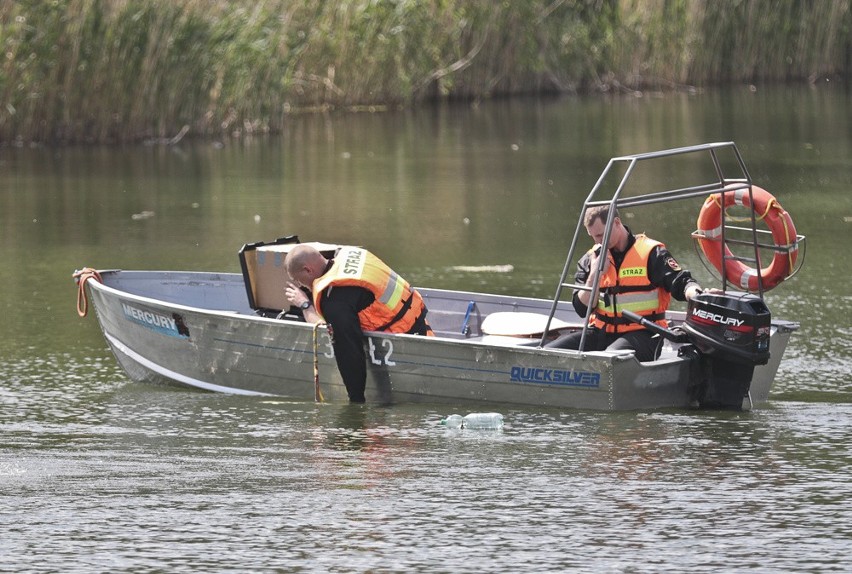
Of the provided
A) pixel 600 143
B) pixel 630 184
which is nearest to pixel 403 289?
pixel 630 184

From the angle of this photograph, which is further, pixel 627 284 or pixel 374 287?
pixel 374 287

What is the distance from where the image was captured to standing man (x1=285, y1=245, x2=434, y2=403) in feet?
31.2

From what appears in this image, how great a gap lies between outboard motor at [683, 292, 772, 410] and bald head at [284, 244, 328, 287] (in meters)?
2.06

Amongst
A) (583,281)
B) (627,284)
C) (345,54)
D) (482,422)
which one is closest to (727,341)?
(627,284)

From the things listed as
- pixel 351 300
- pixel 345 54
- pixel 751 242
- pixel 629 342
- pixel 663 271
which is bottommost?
pixel 629 342

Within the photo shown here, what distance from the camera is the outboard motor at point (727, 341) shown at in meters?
8.91

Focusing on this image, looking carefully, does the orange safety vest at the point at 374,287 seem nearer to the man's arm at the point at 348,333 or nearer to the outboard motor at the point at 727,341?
the man's arm at the point at 348,333

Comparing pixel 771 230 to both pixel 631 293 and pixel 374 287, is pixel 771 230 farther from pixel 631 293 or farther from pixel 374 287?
pixel 374 287

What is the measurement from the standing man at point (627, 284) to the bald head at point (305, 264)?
145cm

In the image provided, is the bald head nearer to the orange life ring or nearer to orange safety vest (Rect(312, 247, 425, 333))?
orange safety vest (Rect(312, 247, 425, 333))

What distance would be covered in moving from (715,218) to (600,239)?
3.35ft

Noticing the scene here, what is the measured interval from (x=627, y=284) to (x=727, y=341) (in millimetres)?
708

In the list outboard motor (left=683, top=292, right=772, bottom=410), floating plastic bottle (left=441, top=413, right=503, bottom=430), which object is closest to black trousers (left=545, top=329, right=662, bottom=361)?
outboard motor (left=683, top=292, right=772, bottom=410)

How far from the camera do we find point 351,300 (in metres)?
9.55
